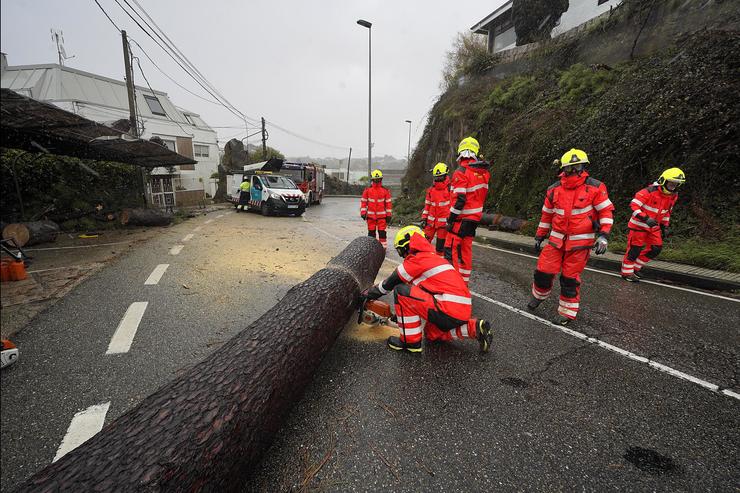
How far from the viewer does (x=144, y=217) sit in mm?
10734

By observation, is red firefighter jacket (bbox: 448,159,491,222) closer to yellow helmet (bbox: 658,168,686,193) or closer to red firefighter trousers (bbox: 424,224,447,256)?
red firefighter trousers (bbox: 424,224,447,256)

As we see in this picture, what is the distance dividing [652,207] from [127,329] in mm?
7518

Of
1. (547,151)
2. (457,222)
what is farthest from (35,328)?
(547,151)

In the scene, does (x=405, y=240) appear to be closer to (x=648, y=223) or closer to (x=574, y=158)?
(x=574, y=158)

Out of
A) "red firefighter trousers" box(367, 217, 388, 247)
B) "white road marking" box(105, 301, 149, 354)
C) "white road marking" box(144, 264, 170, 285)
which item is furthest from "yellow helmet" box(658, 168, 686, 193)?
"white road marking" box(144, 264, 170, 285)

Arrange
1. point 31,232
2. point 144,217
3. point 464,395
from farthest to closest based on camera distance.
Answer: point 144,217 → point 31,232 → point 464,395

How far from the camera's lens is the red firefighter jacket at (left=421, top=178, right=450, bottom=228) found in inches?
207

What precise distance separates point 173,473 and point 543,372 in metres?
2.64

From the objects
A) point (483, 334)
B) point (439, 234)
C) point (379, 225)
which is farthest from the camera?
point (379, 225)

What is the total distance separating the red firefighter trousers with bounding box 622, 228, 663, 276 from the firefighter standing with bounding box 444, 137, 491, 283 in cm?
290

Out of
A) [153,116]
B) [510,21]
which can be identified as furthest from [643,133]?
[153,116]

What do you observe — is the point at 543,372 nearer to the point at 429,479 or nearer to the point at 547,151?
the point at 429,479

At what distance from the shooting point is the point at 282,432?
2.00 meters

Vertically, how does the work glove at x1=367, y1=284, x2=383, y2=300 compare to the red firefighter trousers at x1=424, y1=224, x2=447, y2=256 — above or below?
below
